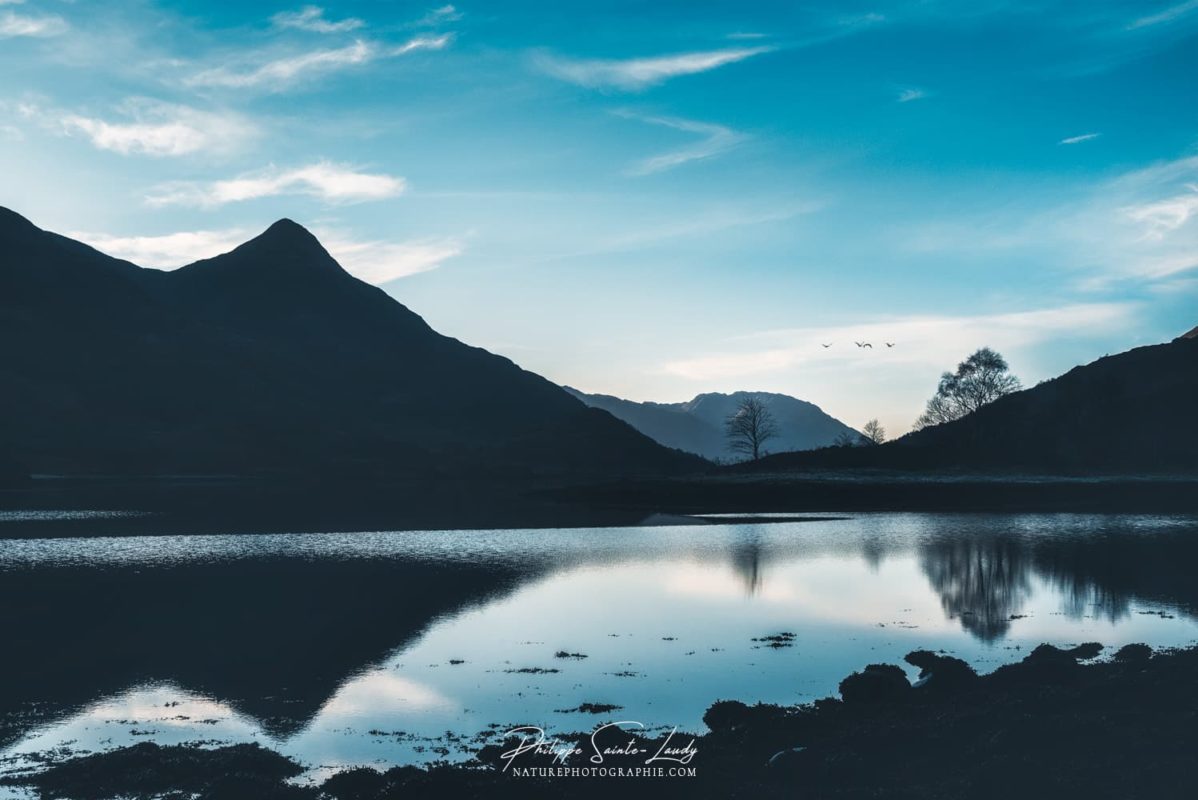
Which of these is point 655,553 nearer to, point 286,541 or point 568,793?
point 286,541

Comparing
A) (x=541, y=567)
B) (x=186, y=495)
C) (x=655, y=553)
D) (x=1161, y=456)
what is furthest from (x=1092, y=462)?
(x=186, y=495)

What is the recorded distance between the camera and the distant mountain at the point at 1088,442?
167750 mm

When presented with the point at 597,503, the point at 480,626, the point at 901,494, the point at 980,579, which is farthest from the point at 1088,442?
the point at 480,626

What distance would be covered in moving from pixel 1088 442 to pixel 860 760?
7326 inches

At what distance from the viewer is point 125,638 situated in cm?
3816

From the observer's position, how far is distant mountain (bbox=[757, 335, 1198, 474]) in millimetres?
167750

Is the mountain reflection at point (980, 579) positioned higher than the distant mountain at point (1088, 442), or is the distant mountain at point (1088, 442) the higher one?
the distant mountain at point (1088, 442)

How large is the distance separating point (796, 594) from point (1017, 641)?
13.5m

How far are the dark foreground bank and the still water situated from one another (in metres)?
2.00

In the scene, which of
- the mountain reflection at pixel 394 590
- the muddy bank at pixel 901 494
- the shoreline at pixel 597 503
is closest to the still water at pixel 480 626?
A: the mountain reflection at pixel 394 590

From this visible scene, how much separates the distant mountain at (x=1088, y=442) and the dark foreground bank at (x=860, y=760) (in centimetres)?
15017

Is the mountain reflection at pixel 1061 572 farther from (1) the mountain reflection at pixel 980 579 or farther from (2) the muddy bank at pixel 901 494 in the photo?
(2) the muddy bank at pixel 901 494

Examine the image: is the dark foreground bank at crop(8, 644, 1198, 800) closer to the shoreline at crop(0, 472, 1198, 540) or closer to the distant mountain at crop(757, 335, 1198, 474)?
the shoreline at crop(0, 472, 1198, 540)

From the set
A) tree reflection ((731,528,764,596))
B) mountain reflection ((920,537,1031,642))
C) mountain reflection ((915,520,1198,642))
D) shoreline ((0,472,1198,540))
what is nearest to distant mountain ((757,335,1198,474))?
shoreline ((0,472,1198,540))
